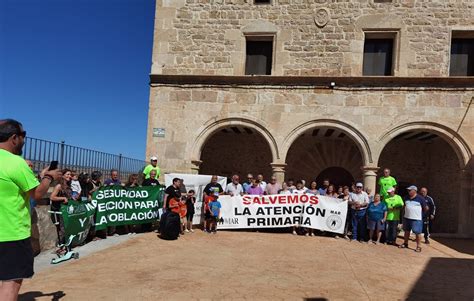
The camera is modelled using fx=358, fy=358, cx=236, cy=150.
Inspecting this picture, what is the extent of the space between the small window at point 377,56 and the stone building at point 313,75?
0.03m

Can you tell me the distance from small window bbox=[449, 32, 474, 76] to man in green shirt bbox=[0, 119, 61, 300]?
11959mm

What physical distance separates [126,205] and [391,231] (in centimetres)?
663

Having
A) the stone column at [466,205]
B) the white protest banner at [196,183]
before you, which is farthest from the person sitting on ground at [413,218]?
the white protest banner at [196,183]

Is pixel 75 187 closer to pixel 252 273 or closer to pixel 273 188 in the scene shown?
pixel 252 273

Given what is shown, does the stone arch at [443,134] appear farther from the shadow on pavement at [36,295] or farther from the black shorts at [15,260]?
the black shorts at [15,260]

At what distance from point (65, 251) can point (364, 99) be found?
892 cm

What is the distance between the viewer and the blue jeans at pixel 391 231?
358 inches

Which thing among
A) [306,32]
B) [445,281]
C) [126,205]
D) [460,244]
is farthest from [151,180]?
[460,244]

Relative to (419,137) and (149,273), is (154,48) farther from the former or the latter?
(419,137)

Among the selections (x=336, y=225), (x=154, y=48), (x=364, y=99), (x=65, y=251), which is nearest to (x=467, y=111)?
(x=364, y=99)

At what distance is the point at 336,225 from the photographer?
31.1 feet

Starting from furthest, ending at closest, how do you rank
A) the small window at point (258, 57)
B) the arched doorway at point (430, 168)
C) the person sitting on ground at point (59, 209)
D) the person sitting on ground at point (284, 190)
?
the arched doorway at point (430, 168), the small window at point (258, 57), the person sitting on ground at point (284, 190), the person sitting on ground at point (59, 209)

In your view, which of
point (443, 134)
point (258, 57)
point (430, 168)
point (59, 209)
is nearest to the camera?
point (59, 209)

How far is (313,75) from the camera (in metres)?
11.1
